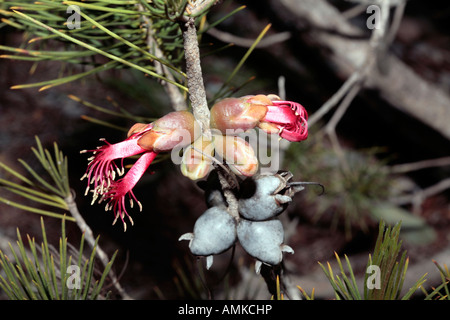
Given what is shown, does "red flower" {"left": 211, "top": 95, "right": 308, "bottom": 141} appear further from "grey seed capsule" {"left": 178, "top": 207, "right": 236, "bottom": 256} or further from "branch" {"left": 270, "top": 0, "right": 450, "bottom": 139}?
"branch" {"left": 270, "top": 0, "right": 450, "bottom": 139}

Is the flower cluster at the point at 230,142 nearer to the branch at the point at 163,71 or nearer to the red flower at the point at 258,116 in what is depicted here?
the red flower at the point at 258,116

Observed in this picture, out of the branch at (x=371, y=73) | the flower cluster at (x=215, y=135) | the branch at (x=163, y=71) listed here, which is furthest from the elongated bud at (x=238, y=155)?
the branch at (x=371, y=73)

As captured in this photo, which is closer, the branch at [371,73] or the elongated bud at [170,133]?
the elongated bud at [170,133]

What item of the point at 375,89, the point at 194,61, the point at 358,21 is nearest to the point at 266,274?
the point at 194,61

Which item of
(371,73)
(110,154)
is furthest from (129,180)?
(371,73)

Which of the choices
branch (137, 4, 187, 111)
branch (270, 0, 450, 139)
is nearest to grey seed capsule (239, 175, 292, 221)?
branch (137, 4, 187, 111)

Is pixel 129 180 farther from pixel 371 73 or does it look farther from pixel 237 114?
pixel 371 73

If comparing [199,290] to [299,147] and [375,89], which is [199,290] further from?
[375,89]
